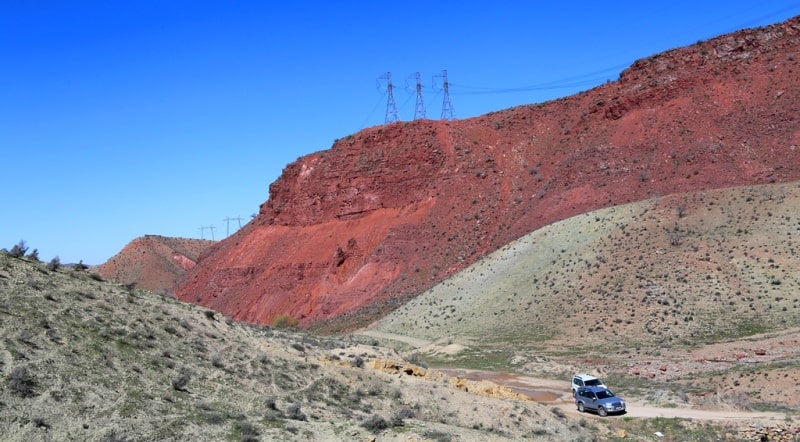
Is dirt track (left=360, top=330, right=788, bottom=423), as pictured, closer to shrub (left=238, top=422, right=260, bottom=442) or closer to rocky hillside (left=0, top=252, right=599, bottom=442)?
rocky hillside (left=0, top=252, right=599, bottom=442)

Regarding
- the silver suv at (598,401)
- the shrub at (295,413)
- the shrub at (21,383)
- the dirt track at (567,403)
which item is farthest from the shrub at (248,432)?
the silver suv at (598,401)

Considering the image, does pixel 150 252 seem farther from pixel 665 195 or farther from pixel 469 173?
pixel 665 195

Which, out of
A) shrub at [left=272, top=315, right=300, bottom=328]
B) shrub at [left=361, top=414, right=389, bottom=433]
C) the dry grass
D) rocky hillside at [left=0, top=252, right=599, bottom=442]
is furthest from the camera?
shrub at [left=272, top=315, right=300, bottom=328]

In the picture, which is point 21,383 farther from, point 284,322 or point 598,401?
Result: point 284,322

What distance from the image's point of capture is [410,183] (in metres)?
77.9

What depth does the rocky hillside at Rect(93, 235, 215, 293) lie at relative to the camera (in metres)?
105

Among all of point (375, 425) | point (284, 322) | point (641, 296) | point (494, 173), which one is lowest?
point (375, 425)

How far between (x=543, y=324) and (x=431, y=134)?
3734 cm

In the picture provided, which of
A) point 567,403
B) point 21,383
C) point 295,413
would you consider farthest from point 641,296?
point 21,383

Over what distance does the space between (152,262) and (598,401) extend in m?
94.0

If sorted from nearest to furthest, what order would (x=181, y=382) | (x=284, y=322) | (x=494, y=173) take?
(x=181, y=382)
(x=284, y=322)
(x=494, y=173)

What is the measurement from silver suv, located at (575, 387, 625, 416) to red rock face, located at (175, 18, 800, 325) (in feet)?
115

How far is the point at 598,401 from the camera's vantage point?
26875 millimetres

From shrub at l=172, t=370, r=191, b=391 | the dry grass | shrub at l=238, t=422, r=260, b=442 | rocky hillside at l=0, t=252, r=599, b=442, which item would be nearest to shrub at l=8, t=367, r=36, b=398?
rocky hillside at l=0, t=252, r=599, b=442
